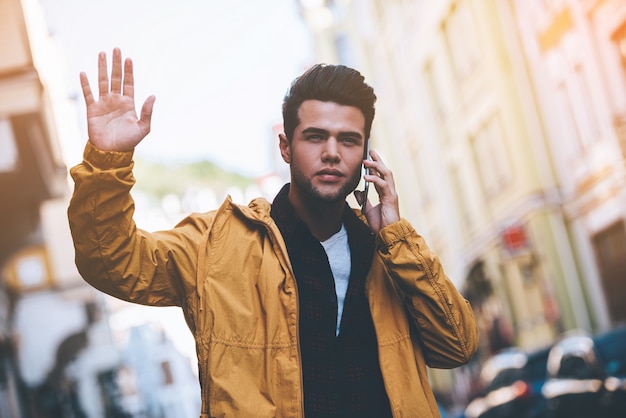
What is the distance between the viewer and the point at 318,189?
275 centimetres

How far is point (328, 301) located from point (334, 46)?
39.3 metres

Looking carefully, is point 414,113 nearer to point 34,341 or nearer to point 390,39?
point 390,39

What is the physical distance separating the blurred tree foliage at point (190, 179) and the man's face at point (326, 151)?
5634 cm

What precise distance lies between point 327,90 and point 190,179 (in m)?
60.8

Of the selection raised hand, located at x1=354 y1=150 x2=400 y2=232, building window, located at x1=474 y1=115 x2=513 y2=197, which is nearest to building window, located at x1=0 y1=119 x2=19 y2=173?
building window, located at x1=474 y1=115 x2=513 y2=197

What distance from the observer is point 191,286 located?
8.47 feet

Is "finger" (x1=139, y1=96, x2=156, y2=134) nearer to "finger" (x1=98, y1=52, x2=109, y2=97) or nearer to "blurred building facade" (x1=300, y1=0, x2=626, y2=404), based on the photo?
"finger" (x1=98, y1=52, x2=109, y2=97)

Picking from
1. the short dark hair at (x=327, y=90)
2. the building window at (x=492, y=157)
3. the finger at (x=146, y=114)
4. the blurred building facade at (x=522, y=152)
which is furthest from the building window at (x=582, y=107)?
the finger at (x=146, y=114)

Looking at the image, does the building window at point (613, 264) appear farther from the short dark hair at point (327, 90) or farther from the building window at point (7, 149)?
the short dark hair at point (327, 90)

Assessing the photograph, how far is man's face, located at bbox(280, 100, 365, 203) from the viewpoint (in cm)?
276

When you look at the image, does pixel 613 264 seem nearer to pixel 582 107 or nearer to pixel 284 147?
pixel 582 107

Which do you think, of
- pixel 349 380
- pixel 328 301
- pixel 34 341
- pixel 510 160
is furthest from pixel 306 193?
pixel 34 341

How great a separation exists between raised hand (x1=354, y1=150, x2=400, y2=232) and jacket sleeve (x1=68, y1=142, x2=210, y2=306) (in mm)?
615

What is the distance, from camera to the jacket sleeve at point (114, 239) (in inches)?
94.7
